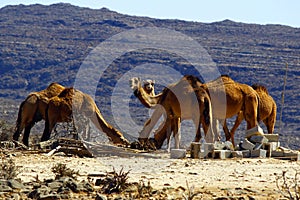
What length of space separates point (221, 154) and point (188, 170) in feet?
8.51

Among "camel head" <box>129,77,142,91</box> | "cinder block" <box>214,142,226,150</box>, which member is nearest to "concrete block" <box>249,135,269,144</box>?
"cinder block" <box>214,142,226,150</box>

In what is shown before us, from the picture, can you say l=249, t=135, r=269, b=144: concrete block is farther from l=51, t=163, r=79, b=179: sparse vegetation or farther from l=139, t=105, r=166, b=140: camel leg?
l=51, t=163, r=79, b=179: sparse vegetation

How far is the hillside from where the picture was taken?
3932 inches

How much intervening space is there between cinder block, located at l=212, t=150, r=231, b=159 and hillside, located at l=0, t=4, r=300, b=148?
53059mm

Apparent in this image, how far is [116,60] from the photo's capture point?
369 ft

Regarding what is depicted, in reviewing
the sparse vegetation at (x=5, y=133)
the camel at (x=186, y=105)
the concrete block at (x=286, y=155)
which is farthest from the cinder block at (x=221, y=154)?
the sparse vegetation at (x=5, y=133)

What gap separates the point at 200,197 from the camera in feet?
45.5

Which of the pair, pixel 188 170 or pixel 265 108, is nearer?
pixel 188 170

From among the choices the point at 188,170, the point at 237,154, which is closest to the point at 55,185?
the point at 188,170

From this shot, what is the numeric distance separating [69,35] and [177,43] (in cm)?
4778

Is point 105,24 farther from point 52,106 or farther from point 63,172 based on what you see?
point 63,172

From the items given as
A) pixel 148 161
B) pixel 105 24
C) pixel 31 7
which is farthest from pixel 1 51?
pixel 148 161

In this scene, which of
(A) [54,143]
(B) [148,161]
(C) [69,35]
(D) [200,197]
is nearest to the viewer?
(D) [200,197]

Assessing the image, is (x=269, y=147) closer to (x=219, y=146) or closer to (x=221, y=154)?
(x=219, y=146)
